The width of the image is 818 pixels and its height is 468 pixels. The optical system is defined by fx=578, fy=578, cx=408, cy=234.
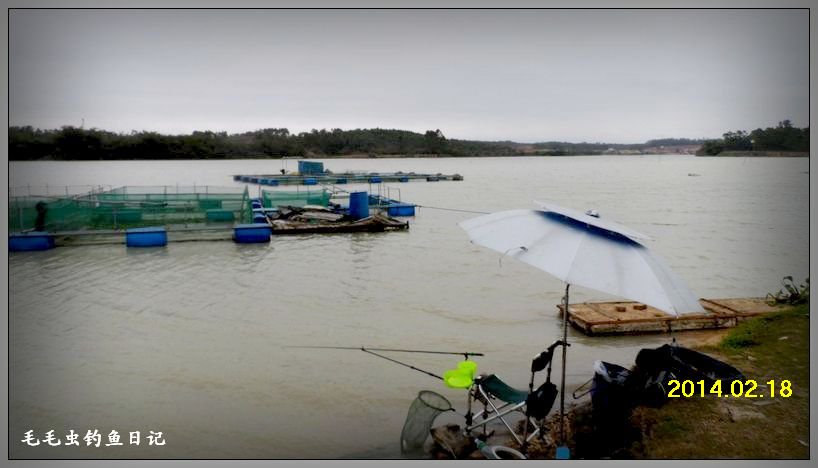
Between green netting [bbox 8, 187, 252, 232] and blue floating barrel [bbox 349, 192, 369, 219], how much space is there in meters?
3.52

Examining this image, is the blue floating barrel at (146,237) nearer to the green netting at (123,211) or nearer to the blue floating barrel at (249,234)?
the green netting at (123,211)

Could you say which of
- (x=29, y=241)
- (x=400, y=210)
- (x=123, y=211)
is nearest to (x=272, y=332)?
(x=29, y=241)

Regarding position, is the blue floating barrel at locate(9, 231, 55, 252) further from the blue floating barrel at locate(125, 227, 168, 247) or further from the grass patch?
the grass patch

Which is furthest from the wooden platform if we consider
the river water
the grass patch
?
the grass patch

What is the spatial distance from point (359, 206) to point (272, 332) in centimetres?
1175

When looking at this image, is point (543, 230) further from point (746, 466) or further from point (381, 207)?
point (381, 207)

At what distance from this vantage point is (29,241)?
1422 cm

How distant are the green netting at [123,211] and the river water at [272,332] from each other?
4.63 ft

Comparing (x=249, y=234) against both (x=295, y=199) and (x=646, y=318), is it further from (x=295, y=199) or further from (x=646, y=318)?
(x=646, y=318)

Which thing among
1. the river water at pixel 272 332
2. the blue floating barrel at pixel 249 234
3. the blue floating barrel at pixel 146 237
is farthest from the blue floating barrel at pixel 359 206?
the blue floating barrel at pixel 146 237

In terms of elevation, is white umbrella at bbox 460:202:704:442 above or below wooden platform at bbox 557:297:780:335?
above

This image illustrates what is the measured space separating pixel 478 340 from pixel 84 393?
4728 mm

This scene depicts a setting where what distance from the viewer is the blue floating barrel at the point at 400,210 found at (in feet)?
75.0

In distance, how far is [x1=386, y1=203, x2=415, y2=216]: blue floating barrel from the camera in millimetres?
22859
